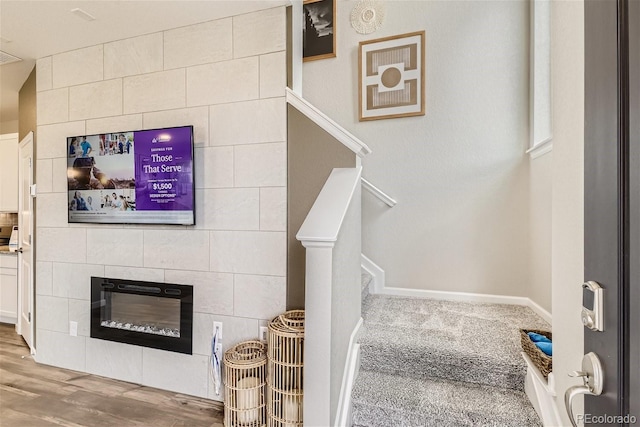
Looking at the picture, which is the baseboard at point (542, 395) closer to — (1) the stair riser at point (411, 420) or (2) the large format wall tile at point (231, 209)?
(1) the stair riser at point (411, 420)

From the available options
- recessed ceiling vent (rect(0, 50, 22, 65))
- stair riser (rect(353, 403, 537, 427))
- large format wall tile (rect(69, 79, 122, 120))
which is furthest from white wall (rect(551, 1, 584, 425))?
recessed ceiling vent (rect(0, 50, 22, 65))

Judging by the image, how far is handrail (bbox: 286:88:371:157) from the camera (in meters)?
2.08

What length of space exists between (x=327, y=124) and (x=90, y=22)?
1.87 m

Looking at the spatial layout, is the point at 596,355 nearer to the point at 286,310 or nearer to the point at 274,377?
the point at 274,377

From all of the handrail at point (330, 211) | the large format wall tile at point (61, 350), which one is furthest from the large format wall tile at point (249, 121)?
the large format wall tile at point (61, 350)

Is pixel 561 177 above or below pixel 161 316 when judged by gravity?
above

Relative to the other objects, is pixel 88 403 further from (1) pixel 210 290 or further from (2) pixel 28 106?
(2) pixel 28 106

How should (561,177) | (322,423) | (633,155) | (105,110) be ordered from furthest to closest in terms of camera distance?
(105,110) < (322,423) < (561,177) < (633,155)

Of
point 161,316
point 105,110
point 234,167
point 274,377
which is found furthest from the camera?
point 105,110

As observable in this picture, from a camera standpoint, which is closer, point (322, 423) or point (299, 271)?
point (322, 423)

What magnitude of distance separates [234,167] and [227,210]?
308 millimetres

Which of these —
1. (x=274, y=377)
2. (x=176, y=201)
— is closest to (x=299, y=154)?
(x=176, y=201)

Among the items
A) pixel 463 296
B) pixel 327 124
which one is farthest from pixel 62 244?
pixel 463 296

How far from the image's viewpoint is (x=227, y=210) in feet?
7.68
